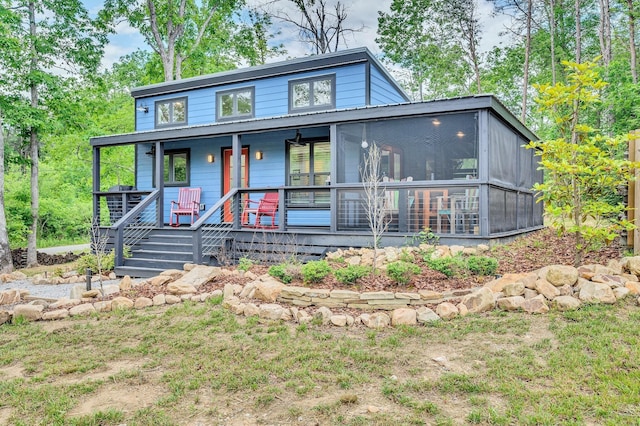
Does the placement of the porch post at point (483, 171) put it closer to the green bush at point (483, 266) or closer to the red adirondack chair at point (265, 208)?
the green bush at point (483, 266)

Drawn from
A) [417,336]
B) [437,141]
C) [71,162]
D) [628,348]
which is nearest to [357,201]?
[437,141]

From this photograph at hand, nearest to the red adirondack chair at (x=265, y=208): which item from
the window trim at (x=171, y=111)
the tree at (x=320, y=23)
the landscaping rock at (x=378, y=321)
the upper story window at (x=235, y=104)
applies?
the upper story window at (x=235, y=104)

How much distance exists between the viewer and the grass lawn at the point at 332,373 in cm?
260

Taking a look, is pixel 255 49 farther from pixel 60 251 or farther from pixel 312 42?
Result: pixel 60 251

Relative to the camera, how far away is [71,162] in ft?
64.3

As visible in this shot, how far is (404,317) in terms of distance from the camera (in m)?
4.19

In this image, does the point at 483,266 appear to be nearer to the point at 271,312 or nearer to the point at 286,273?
the point at 286,273

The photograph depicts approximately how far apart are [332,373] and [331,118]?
553cm

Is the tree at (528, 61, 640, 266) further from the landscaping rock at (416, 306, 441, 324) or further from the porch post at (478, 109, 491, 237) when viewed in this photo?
the landscaping rock at (416, 306, 441, 324)

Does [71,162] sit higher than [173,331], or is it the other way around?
[71,162]

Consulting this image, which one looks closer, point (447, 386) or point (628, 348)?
point (447, 386)

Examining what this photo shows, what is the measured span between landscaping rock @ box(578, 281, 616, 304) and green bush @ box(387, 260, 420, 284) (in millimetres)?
1664

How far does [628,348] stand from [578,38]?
16.2 metres

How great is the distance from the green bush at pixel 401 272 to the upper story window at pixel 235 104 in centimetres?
760
